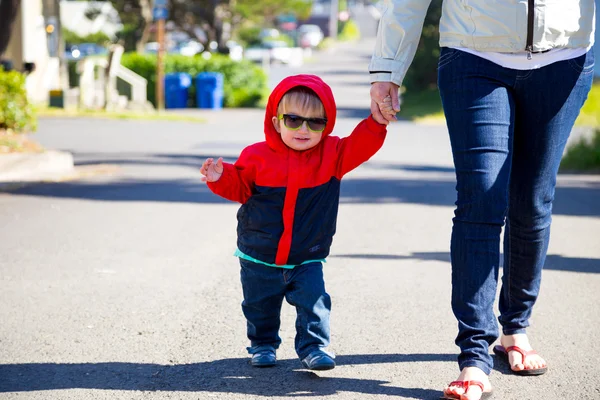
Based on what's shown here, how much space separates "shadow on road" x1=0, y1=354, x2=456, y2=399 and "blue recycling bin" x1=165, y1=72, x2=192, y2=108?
2445 centimetres

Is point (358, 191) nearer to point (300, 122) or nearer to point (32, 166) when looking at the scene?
point (32, 166)

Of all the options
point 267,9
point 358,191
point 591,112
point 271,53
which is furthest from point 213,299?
point 271,53

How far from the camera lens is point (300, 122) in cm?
393

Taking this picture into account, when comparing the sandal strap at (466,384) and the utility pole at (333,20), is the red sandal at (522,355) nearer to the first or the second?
the sandal strap at (466,384)

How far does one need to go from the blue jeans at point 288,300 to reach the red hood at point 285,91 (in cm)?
50

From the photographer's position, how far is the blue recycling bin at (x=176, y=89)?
28219 millimetres

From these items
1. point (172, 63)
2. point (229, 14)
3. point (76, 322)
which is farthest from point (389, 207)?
point (229, 14)

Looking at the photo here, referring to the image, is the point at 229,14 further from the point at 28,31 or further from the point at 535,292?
the point at 535,292

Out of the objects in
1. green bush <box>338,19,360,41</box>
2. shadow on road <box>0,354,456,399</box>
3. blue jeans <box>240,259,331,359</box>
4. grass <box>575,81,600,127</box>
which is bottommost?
green bush <box>338,19,360,41</box>

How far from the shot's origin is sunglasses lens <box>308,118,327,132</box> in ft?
12.9

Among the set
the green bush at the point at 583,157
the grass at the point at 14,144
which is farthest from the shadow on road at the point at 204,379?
the green bush at the point at 583,157

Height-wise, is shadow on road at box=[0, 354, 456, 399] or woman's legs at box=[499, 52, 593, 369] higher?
woman's legs at box=[499, 52, 593, 369]

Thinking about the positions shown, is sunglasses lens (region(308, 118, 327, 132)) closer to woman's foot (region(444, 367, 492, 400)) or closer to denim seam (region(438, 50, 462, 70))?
denim seam (region(438, 50, 462, 70))

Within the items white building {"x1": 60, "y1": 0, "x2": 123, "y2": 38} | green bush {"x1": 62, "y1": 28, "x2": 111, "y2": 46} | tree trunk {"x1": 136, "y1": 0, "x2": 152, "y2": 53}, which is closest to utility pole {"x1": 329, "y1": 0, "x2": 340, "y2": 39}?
green bush {"x1": 62, "y1": 28, "x2": 111, "y2": 46}
